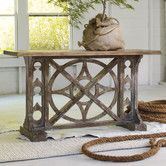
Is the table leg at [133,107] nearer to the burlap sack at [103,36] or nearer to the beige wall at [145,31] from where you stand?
the burlap sack at [103,36]

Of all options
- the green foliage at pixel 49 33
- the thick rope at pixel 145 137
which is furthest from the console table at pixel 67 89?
the green foliage at pixel 49 33

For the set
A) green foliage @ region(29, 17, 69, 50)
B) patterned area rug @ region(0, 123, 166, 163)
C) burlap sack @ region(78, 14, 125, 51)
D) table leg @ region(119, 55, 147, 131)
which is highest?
green foliage @ region(29, 17, 69, 50)

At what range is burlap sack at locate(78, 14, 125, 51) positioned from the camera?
359 cm

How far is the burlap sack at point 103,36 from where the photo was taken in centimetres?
359

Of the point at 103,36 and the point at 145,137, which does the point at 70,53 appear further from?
the point at 145,137

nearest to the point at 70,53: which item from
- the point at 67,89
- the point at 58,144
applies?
the point at 67,89

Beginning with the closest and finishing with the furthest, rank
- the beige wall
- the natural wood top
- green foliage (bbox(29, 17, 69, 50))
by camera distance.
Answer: the natural wood top < green foliage (bbox(29, 17, 69, 50)) < the beige wall

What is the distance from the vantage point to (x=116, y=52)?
349cm

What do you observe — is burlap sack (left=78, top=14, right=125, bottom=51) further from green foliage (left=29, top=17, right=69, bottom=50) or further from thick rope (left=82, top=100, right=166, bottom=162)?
green foliage (left=29, top=17, right=69, bottom=50)

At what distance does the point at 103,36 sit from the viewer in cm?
362

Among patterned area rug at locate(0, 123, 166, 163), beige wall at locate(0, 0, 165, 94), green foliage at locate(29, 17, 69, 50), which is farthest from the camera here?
beige wall at locate(0, 0, 165, 94)

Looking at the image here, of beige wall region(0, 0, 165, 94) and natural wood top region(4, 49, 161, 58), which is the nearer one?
natural wood top region(4, 49, 161, 58)

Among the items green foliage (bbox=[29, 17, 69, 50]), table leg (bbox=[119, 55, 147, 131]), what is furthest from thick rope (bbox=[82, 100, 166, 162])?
green foliage (bbox=[29, 17, 69, 50])

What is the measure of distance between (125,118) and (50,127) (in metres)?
0.69
